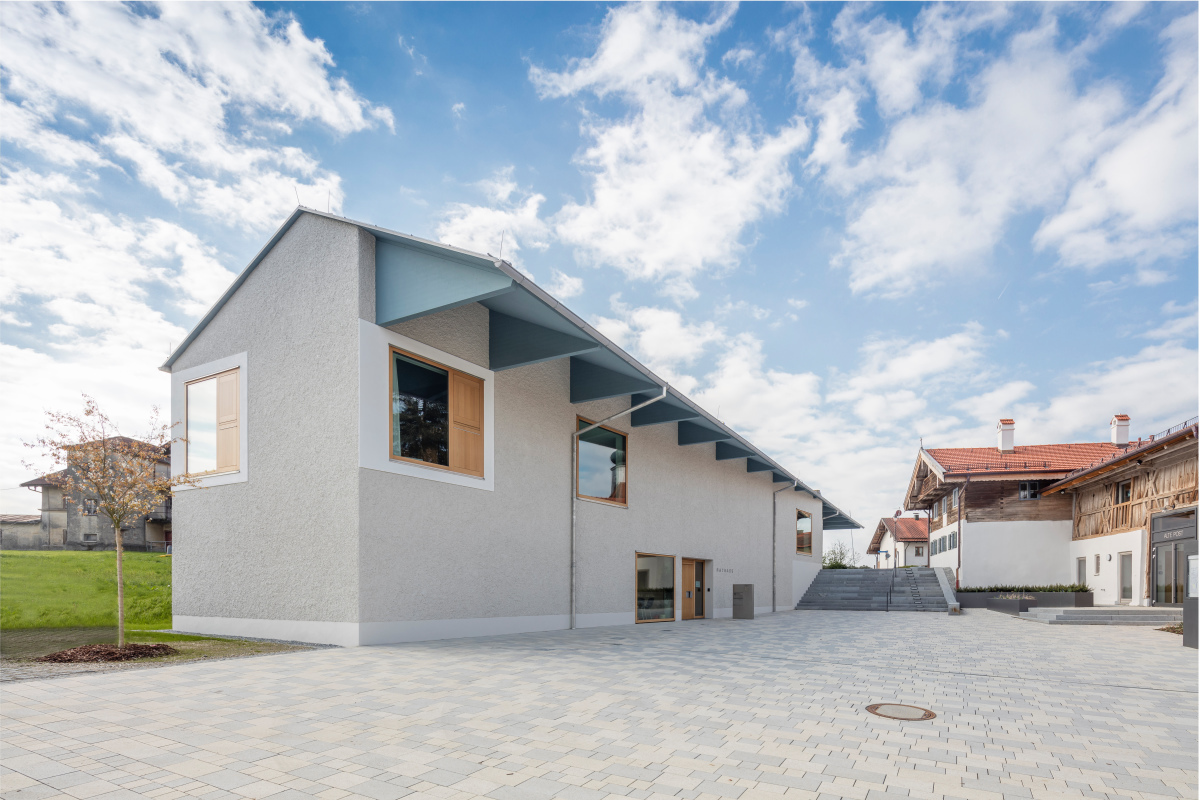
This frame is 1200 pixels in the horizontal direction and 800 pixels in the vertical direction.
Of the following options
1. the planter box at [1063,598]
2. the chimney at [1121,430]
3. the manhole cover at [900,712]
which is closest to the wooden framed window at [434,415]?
the manhole cover at [900,712]

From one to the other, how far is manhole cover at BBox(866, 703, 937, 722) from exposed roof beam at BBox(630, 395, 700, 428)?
10.9m

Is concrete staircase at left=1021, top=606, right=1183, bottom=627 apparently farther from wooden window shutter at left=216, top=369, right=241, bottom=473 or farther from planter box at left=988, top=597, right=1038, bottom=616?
wooden window shutter at left=216, top=369, right=241, bottom=473

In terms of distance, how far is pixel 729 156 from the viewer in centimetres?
1302

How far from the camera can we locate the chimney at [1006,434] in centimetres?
3294

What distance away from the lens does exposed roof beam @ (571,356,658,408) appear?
14758mm

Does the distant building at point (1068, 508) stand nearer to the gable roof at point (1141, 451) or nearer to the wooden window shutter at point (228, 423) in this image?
the gable roof at point (1141, 451)

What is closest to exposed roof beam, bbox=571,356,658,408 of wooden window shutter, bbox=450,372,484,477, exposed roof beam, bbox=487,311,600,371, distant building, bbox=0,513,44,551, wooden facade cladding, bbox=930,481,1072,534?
exposed roof beam, bbox=487,311,600,371

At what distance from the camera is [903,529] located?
65562 millimetres

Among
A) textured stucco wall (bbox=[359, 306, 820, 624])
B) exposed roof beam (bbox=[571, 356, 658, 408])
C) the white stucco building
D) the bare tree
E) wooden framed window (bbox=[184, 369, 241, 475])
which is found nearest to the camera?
the bare tree

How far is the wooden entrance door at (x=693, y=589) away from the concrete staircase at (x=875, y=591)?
31.4ft

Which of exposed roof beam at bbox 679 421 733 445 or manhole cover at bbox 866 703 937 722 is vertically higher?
exposed roof beam at bbox 679 421 733 445

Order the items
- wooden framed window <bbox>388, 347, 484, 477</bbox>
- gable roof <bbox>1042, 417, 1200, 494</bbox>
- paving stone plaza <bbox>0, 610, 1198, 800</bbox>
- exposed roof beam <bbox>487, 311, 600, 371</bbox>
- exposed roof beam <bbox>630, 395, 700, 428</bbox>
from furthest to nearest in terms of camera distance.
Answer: gable roof <bbox>1042, 417, 1200, 494</bbox>
exposed roof beam <bbox>630, 395, 700, 428</bbox>
exposed roof beam <bbox>487, 311, 600, 371</bbox>
wooden framed window <bbox>388, 347, 484, 477</bbox>
paving stone plaza <bbox>0, 610, 1198, 800</bbox>

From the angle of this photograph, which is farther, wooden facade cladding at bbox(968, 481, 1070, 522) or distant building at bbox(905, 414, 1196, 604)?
wooden facade cladding at bbox(968, 481, 1070, 522)

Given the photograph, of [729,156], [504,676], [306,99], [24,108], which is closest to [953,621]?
[729,156]
